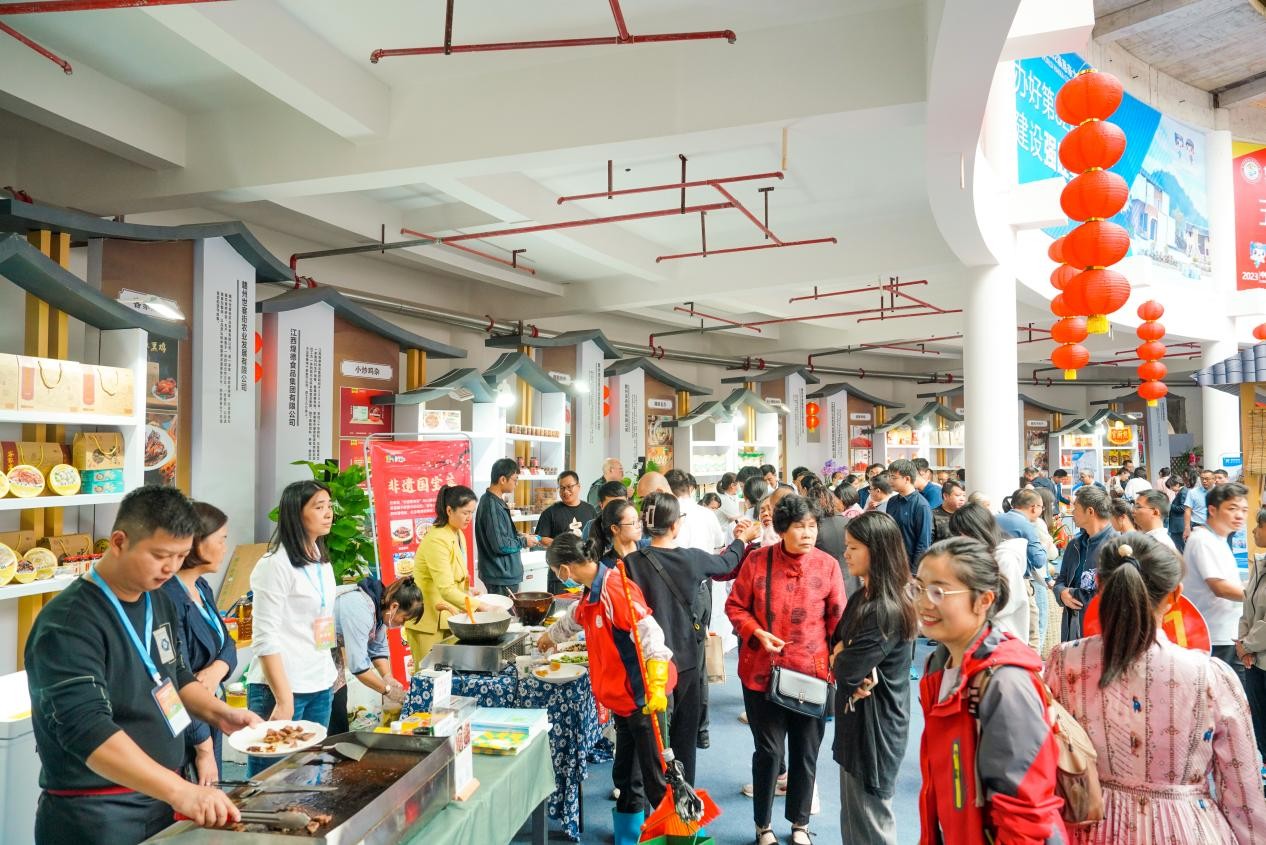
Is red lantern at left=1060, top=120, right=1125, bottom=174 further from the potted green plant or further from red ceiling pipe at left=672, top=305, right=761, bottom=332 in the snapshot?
red ceiling pipe at left=672, top=305, right=761, bottom=332

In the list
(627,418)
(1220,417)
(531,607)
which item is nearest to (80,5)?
(531,607)

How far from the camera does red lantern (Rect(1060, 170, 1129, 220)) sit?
4024 millimetres

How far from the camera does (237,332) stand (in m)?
5.86

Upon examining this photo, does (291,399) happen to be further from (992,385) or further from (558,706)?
(992,385)

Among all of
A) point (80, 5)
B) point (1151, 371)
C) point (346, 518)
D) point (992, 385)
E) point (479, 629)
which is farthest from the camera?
point (1151, 371)

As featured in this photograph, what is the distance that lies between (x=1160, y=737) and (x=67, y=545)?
5.04m

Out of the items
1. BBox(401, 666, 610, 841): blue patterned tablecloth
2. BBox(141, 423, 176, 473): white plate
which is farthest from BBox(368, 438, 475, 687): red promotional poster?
BBox(401, 666, 610, 841): blue patterned tablecloth

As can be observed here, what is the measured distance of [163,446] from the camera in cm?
532

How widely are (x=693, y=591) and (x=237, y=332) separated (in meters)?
4.14

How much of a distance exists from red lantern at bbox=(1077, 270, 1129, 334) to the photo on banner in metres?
3.33

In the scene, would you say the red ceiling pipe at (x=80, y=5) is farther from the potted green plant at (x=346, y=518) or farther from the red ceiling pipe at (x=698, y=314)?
the red ceiling pipe at (x=698, y=314)

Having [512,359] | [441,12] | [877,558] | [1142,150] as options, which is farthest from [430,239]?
[1142,150]

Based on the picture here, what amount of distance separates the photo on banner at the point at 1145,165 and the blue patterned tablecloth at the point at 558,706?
20.5 feet

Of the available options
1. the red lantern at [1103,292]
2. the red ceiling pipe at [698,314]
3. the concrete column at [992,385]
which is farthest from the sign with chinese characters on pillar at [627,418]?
the red lantern at [1103,292]
